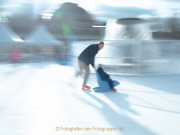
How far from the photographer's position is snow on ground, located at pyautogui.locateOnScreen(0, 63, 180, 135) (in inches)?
97.3

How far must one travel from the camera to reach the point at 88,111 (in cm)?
319

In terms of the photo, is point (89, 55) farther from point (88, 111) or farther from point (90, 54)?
point (88, 111)

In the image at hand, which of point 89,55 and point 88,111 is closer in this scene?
point 88,111

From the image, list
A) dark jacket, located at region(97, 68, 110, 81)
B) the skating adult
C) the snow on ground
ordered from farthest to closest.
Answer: dark jacket, located at region(97, 68, 110, 81), the skating adult, the snow on ground

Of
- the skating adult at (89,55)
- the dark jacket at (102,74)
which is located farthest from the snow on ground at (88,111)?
the skating adult at (89,55)

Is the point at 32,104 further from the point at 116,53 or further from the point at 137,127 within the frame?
the point at 116,53

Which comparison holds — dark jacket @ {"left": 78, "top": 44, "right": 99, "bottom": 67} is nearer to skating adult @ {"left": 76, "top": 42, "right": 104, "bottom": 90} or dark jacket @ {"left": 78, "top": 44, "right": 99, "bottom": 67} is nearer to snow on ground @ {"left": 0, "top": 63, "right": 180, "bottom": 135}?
skating adult @ {"left": 76, "top": 42, "right": 104, "bottom": 90}

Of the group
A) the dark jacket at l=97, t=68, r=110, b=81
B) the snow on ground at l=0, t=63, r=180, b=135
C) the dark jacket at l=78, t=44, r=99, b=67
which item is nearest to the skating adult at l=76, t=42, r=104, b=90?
the dark jacket at l=78, t=44, r=99, b=67

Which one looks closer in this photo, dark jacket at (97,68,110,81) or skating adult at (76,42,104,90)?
skating adult at (76,42,104,90)

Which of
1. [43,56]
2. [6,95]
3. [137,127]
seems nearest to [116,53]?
[6,95]

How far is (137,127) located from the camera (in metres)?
2.56

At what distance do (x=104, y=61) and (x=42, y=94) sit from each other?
3851 mm

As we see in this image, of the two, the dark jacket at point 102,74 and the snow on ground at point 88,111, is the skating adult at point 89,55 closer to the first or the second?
the dark jacket at point 102,74

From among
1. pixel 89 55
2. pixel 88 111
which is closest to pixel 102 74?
pixel 89 55
